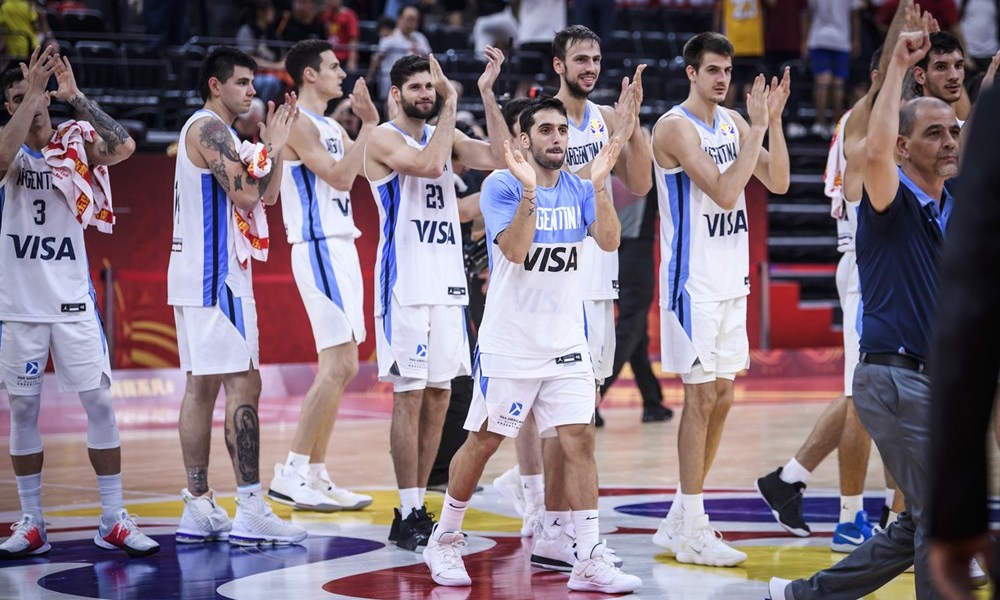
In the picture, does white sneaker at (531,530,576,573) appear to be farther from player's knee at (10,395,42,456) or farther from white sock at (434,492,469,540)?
player's knee at (10,395,42,456)

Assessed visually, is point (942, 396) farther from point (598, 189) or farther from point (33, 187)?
point (33, 187)

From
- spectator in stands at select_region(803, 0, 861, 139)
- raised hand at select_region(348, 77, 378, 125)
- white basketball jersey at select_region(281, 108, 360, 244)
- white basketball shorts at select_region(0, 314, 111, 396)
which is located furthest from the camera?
spectator in stands at select_region(803, 0, 861, 139)

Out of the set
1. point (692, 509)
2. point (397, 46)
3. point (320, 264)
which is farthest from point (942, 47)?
point (397, 46)

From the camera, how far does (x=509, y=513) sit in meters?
8.28

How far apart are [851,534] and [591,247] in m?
2.05

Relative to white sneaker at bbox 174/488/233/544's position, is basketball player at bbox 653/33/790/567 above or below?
above

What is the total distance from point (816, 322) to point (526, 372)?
40.3ft

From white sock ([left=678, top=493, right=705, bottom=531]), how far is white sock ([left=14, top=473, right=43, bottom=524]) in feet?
10.9

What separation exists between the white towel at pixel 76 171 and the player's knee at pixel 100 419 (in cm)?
87

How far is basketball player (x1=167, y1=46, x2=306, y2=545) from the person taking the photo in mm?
7125

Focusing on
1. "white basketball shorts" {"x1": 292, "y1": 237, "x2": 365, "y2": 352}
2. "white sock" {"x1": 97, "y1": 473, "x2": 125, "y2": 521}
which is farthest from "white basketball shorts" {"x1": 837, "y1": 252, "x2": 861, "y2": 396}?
"white sock" {"x1": 97, "y1": 473, "x2": 125, "y2": 521}

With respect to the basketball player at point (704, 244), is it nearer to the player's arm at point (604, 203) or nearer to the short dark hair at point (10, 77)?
the player's arm at point (604, 203)

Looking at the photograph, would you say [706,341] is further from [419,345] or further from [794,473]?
[419,345]

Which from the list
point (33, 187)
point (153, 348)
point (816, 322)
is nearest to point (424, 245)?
point (33, 187)
